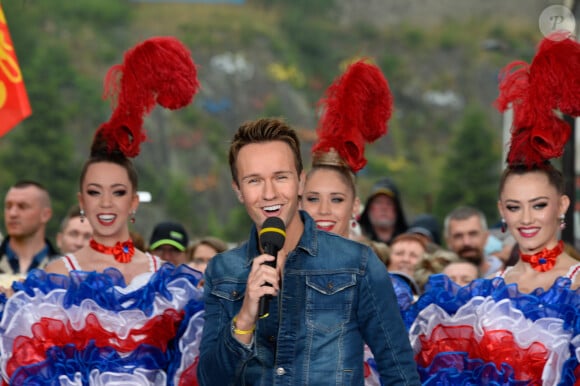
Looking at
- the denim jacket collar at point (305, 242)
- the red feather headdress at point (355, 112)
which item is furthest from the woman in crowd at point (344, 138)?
the denim jacket collar at point (305, 242)

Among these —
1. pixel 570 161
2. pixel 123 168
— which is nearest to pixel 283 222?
pixel 123 168

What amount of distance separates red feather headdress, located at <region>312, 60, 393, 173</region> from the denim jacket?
1.80m

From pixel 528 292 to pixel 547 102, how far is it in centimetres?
91

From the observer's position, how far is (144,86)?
5164mm

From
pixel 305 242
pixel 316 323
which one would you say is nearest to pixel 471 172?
pixel 305 242

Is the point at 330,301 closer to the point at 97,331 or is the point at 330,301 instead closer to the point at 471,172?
the point at 97,331

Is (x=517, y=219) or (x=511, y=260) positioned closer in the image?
(x=517, y=219)

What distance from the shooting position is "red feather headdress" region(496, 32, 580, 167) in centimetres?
460

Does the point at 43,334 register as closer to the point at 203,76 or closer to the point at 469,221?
the point at 469,221

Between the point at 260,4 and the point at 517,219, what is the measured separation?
43.4 m

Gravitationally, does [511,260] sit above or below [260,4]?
below

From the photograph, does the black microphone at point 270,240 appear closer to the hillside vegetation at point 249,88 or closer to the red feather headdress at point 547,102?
the red feather headdress at point 547,102

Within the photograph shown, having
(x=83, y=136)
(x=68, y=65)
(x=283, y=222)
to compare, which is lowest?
(x=283, y=222)

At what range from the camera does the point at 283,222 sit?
10.6ft
